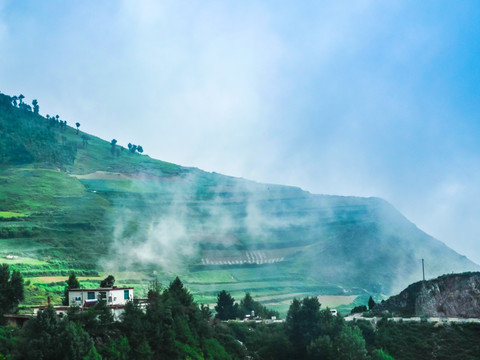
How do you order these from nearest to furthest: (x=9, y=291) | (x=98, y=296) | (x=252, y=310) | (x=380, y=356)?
(x=98, y=296) → (x=9, y=291) → (x=380, y=356) → (x=252, y=310)

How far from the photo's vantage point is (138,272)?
133m

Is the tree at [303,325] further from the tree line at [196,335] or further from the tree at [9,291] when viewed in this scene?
the tree at [9,291]

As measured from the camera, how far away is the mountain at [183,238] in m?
131

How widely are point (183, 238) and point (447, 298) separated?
97168mm

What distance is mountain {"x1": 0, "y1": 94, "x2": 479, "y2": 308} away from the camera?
130875 mm

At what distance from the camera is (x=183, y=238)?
164 m

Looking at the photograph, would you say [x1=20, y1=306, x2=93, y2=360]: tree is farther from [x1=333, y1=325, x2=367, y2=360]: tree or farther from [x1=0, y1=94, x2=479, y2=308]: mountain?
[x1=0, y1=94, x2=479, y2=308]: mountain

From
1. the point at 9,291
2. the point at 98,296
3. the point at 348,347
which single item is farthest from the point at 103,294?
the point at 348,347

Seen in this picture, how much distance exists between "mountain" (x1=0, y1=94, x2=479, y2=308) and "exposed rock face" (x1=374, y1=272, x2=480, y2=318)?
2119 inches

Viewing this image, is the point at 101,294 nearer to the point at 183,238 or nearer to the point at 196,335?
the point at 196,335

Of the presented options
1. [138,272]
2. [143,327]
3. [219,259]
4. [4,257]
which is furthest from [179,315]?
[219,259]

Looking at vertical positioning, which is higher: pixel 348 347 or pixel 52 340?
pixel 52 340

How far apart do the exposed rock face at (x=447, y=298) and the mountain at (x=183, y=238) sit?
53832 millimetres

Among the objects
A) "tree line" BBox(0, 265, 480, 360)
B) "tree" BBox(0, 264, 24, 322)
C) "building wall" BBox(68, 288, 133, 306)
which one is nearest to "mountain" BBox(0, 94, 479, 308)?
"tree" BBox(0, 264, 24, 322)
